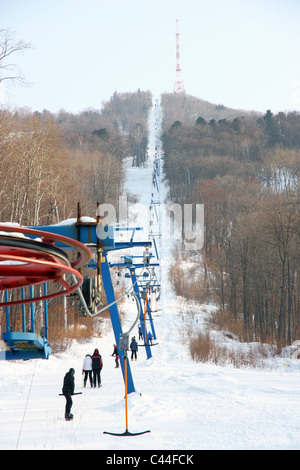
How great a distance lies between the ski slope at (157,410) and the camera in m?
8.93

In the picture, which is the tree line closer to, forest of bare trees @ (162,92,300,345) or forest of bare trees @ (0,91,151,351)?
forest of bare trees @ (0,91,151,351)

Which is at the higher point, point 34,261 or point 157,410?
point 34,261

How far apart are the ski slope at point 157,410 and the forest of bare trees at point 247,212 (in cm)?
1581

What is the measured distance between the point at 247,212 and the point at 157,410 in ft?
146

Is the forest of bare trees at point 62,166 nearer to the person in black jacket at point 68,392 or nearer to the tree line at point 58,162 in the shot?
the tree line at point 58,162

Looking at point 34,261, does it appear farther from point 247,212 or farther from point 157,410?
point 247,212

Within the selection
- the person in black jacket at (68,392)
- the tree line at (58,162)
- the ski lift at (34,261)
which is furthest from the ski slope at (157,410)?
the tree line at (58,162)

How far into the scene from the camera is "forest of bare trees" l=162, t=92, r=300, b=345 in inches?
1503

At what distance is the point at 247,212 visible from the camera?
178ft

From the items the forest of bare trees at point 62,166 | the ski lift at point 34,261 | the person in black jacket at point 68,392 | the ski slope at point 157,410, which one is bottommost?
the ski slope at point 157,410

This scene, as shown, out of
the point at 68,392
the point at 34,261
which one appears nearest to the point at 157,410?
the point at 68,392

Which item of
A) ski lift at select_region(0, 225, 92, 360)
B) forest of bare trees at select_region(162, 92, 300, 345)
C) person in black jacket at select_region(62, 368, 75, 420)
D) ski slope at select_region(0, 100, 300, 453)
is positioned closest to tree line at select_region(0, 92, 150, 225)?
ski slope at select_region(0, 100, 300, 453)
